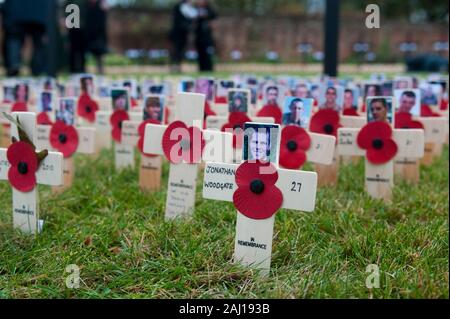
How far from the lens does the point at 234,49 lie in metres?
17.0

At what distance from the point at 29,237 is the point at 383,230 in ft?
3.50

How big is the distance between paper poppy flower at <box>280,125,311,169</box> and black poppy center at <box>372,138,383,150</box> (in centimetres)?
28

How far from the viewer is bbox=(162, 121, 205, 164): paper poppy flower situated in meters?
2.14

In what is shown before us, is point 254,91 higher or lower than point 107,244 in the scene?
higher

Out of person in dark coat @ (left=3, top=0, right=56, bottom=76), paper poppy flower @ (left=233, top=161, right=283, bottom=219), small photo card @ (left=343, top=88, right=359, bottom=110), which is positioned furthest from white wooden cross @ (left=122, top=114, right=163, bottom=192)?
person in dark coat @ (left=3, top=0, right=56, bottom=76)

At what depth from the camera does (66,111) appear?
2664 millimetres

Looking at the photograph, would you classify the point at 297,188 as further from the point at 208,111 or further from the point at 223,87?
the point at 223,87

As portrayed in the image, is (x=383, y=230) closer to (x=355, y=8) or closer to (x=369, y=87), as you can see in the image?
(x=369, y=87)

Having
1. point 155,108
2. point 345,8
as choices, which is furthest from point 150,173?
point 345,8

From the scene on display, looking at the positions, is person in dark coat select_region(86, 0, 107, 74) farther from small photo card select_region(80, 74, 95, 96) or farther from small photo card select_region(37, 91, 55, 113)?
small photo card select_region(37, 91, 55, 113)

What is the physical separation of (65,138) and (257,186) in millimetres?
1155
